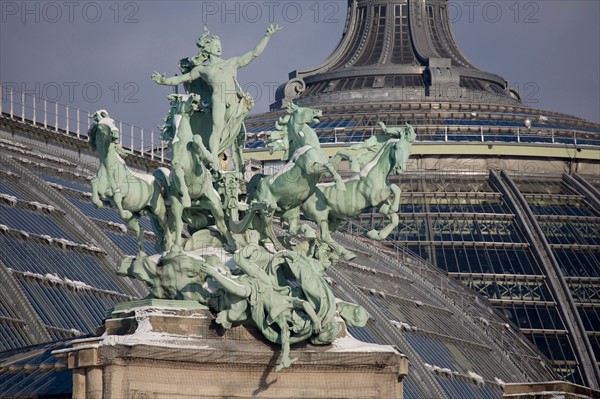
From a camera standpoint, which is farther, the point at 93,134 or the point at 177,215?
the point at 93,134

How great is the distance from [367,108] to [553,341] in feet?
87.4

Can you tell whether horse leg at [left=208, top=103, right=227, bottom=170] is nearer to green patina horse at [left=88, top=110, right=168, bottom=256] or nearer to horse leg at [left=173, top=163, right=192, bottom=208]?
horse leg at [left=173, top=163, right=192, bottom=208]

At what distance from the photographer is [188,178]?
194 feet

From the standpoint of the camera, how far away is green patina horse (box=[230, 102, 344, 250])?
5891 centimetres

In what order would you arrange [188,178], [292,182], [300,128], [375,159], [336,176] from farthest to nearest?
[300,128], [375,159], [292,182], [188,178], [336,176]

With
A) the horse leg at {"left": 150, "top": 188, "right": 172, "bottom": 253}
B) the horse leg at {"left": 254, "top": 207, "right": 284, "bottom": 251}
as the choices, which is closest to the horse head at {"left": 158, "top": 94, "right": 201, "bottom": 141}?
the horse leg at {"left": 150, "top": 188, "right": 172, "bottom": 253}

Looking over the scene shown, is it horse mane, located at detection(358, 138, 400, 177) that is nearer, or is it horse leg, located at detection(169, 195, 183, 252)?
horse leg, located at detection(169, 195, 183, 252)

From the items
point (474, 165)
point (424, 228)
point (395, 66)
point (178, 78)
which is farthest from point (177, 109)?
point (395, 66)

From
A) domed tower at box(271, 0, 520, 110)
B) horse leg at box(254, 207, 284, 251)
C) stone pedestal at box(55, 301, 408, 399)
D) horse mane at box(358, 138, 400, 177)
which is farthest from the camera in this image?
domed tower at box(271, 0, 520, 110)

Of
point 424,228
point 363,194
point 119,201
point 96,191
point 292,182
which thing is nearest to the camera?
point 96,191

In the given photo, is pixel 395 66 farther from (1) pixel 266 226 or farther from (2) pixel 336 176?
(2) pixel 336 176

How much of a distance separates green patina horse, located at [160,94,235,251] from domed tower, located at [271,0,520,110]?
8595 cm

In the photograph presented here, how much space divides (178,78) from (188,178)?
2.86 meters

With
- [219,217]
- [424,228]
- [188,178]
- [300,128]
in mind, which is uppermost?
Result: [300,128]
